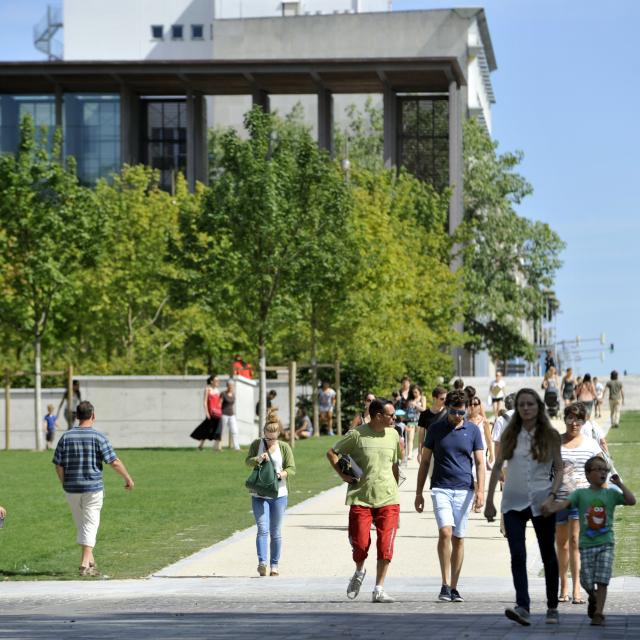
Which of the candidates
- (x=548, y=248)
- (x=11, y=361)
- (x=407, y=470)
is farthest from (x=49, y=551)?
(x=548, y=248)

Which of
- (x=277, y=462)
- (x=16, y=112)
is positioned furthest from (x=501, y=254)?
(x=277, y=462)

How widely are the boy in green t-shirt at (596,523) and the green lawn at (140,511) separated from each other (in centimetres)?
586

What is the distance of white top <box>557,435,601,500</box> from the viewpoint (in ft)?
45.0

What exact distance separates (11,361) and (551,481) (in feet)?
143

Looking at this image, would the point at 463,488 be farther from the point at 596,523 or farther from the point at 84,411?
the point at 84,411

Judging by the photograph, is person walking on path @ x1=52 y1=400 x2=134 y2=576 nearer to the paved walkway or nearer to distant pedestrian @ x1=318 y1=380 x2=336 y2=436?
the paved walkway

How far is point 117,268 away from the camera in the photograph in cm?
5847

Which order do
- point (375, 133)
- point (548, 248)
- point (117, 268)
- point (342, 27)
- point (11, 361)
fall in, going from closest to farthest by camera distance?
1. point (11, 361)
2. point (117, 268)
3. point (548, 248)
4. point (375, 133)
5. point (342, 27)

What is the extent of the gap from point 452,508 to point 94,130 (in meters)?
75.2

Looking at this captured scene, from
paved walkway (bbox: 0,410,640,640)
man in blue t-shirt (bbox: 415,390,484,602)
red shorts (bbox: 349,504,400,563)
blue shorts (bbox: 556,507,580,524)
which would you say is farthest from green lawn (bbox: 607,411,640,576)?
red shorts (bbox: 349,504,400,563)

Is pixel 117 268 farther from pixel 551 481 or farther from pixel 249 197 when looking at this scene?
pixel 551 481

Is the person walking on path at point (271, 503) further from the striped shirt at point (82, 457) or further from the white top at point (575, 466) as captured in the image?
the white top at point (575, 466)

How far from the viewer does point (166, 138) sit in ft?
300

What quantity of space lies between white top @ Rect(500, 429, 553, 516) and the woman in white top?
1.03 metres
